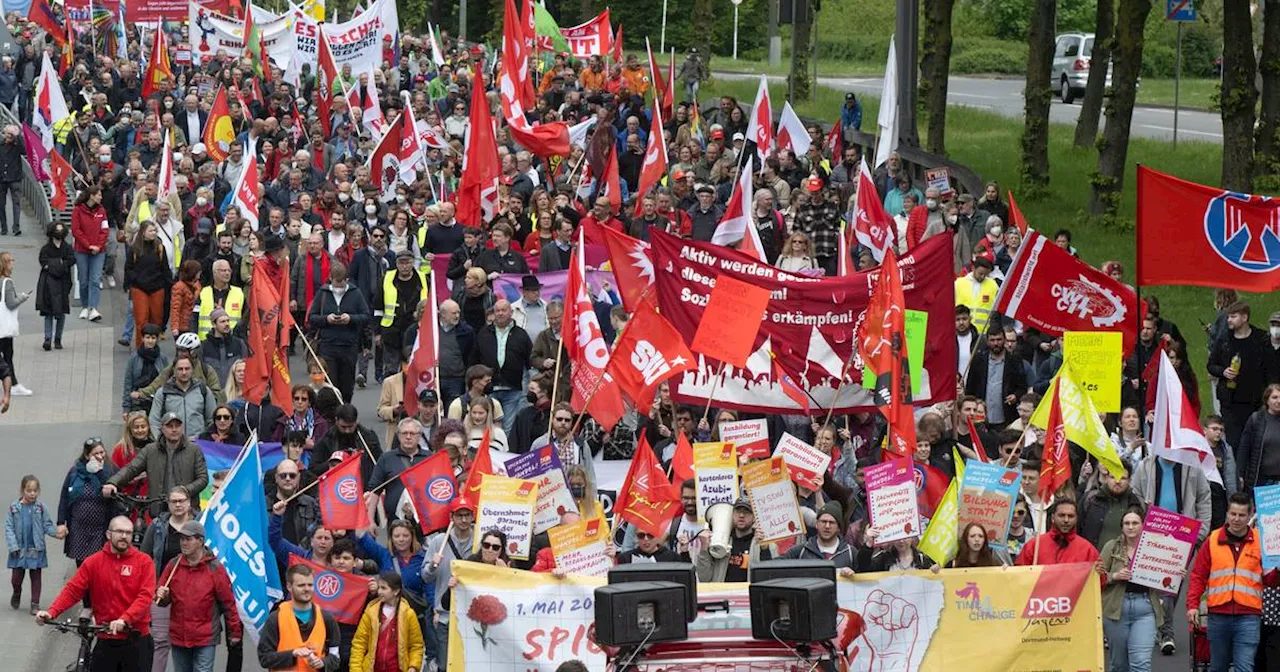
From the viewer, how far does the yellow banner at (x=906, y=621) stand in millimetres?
11656

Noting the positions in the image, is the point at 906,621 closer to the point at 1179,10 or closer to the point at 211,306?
the point at 211,306

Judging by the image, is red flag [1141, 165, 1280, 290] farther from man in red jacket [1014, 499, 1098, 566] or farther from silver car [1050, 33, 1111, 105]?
silver car [1050, 33, 1111, 105]

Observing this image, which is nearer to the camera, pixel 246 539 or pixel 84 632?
pixel 84 632

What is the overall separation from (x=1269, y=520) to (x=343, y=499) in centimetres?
531

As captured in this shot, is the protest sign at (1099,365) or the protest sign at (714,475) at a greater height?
the protest sign at (1099,365)

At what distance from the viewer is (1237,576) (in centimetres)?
1292

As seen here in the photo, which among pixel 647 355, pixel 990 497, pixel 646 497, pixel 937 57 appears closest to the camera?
pixel 990 497

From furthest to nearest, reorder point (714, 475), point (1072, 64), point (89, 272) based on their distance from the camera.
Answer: point (1072, 64) → point (89, 272) → point (714, 475)

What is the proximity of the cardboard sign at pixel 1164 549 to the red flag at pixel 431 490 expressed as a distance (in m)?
4.12

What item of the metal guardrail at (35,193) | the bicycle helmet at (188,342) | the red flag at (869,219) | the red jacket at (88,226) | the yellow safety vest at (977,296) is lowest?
the metal guardrail at (35,193)

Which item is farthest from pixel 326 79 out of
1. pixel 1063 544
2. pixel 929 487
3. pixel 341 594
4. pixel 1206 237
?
pixel 1063 544

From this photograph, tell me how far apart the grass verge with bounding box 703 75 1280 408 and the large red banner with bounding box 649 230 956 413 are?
5.43ft

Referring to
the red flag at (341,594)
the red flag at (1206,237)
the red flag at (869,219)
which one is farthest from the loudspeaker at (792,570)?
the red flag at (869,219)

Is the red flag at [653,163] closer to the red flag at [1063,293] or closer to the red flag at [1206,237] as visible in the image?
the red flag at [1063,293]
